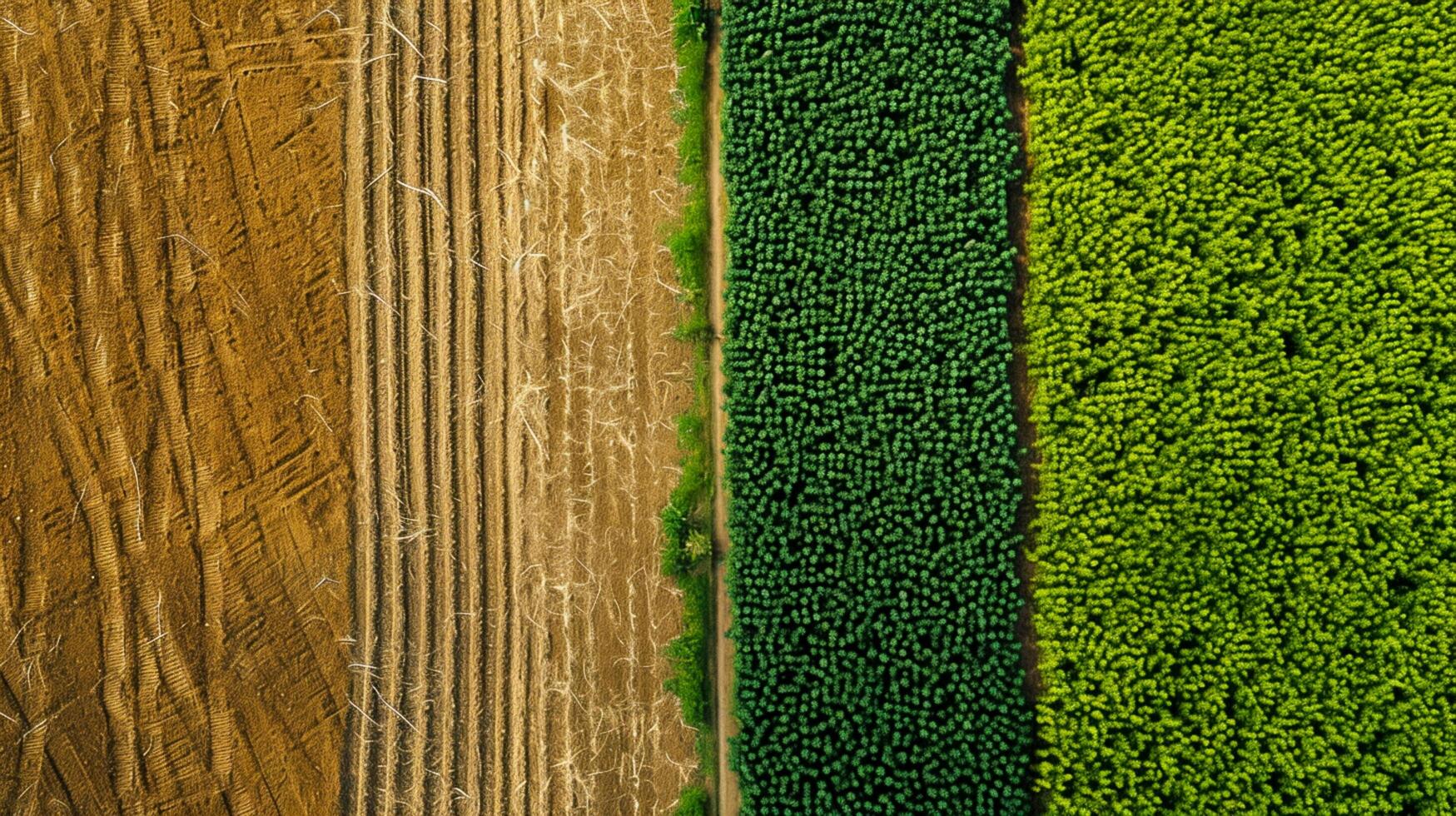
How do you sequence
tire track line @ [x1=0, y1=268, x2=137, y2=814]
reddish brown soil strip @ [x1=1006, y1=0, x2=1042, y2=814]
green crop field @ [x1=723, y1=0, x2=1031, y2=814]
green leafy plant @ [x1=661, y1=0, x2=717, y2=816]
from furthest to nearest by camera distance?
tire track line @ [x1=0, y1=268, x2=137, y2=814], green leafy plant @ [x1=661, y1=0, x2=717, y2=816], reddish brown soil strip @ [x1=1006, y1=0, x2=1042, y2=814], green crop field @ [x1=723, y1=0, x2=1031, y2=814]

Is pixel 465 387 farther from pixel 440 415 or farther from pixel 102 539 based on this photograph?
pixel 102 539

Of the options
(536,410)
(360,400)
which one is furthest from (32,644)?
(536,410)

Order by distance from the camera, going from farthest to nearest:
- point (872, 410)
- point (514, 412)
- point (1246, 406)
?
1. point (514, 412)
2. point (872, 410)
3. point (1246, 406)

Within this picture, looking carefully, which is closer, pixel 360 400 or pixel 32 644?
pixel 32 644

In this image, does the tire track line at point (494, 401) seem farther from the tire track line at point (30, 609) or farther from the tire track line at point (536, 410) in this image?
the tire track line at point (30, 609)

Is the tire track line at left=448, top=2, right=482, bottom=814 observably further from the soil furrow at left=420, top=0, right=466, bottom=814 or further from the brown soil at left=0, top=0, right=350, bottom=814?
the brown soil at left=0, top=0, right=350, bottom=814

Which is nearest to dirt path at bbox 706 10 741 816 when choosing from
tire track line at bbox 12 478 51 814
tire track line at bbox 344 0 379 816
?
tire track line at bbox 344 0 379 816

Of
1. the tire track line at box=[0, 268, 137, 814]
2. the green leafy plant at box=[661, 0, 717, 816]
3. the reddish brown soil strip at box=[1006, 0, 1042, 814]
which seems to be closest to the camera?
the reddish brown soil strip at box=[1006, 0, 1042, 814]
